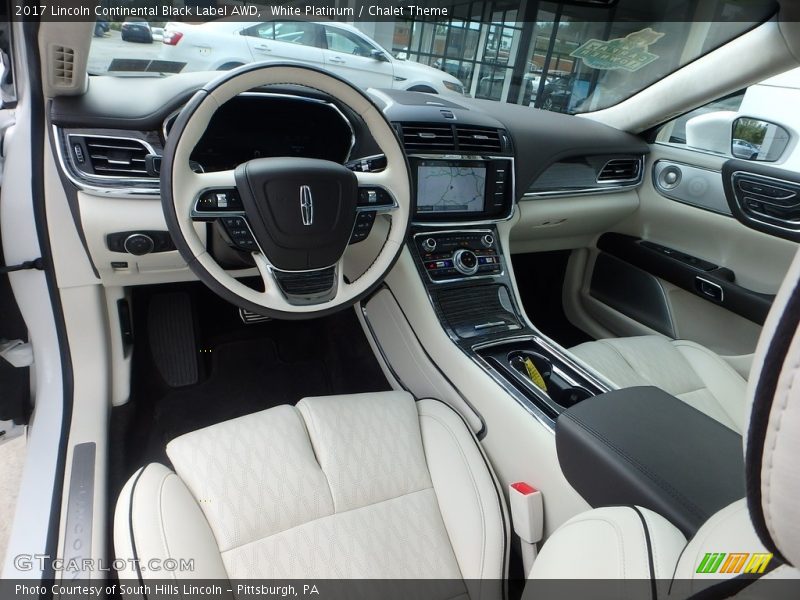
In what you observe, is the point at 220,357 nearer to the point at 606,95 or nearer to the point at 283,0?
the point at 283,0

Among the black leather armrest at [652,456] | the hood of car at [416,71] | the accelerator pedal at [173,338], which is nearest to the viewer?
the black leather armrest at [652,456]

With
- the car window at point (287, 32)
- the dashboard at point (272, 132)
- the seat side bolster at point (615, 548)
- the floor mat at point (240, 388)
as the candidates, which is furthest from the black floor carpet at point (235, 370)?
the seat side bolster at point (615, 548)

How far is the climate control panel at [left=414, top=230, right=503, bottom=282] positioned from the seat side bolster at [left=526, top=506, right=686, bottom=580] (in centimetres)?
102

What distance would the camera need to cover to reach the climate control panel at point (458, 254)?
1.62m

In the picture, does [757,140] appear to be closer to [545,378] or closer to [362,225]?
[545,378]

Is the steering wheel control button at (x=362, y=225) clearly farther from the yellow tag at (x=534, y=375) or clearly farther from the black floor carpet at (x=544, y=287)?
the black floor carpet at (x=544, y=287)

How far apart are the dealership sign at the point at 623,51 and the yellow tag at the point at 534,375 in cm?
121

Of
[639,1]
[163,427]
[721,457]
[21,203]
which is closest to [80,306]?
[21,203]

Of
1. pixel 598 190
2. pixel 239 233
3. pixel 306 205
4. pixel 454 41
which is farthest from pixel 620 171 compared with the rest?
pixel 239 233

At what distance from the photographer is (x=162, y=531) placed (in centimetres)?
90

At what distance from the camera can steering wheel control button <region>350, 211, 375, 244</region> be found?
4.03 ft

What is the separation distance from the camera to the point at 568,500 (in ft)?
3.52

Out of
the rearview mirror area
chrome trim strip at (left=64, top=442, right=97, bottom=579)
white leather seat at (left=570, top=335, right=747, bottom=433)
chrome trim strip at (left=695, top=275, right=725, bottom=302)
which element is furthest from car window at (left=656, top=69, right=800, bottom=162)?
chrome trim strip at (left=64, top=442, right=97, bottom=579)

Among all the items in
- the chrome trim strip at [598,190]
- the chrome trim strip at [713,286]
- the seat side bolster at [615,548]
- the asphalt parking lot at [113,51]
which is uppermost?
the asphalt parking lot at [113,51]
